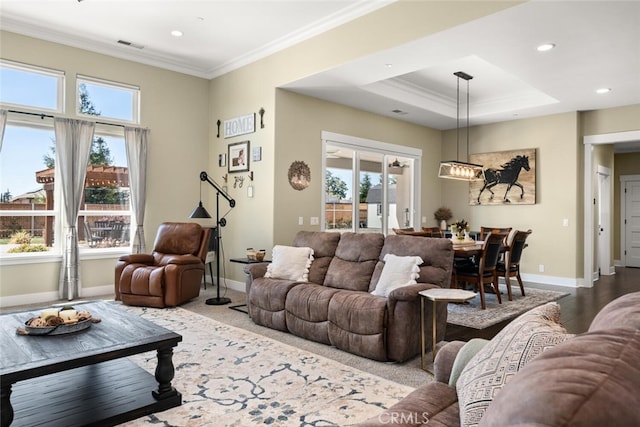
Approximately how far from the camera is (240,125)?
626cm

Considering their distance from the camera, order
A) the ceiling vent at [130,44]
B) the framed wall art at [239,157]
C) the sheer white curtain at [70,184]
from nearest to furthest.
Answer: the sheer white curtain at [70,184], the ceiling vent at [130,44], the framed wall art at [239,157]

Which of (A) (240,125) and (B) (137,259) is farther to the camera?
(A) (240,125)

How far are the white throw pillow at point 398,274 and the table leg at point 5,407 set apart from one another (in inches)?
102

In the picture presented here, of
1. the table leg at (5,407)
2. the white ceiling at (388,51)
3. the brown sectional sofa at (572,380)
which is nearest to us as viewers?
the brown sectional sofa at (572,380)

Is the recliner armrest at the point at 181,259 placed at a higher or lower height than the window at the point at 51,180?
lower

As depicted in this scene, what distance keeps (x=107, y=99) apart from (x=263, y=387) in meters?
4.95

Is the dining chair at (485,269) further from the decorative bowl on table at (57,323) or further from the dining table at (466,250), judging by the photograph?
the decorative bowl on table at (57,323)

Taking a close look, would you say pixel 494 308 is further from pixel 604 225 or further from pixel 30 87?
pixel 30 87

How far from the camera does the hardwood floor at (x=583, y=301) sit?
13.7ft

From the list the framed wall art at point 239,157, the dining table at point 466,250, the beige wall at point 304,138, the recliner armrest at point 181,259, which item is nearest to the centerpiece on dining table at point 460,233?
the dining table at point 466,250

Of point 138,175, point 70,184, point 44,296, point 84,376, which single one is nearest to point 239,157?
point 138,175

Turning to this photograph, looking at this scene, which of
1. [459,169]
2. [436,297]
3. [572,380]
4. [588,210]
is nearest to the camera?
[572,380]

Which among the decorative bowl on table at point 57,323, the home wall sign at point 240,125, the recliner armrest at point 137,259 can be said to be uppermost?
the home wall sign at point 240,125

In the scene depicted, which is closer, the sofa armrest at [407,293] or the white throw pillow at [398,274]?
the sofa armrest at [407,293]
